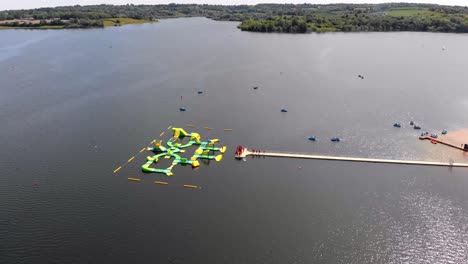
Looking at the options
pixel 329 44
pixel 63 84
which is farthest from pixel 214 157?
pixel 329 44

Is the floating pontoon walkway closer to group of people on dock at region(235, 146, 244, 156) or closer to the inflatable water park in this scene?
group of people on dock at region(235, 146, 244, 156)

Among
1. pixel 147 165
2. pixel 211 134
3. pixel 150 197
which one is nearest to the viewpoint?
pixel 150 197

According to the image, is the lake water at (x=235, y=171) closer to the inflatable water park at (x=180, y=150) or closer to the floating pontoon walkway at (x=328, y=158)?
the floating pontoon walkway at (x=328, y=158)

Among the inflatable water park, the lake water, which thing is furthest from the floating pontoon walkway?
the inflatable water park

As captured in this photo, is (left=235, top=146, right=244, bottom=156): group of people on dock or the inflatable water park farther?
(left=235, top=146, right=244, bottom=156): group of people on dock

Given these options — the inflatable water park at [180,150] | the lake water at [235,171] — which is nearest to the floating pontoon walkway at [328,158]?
the lake water at [235,171]

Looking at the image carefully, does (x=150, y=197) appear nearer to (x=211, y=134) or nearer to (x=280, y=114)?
(x=211, y=134)

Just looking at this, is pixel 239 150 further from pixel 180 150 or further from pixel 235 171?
pixel 180 150
